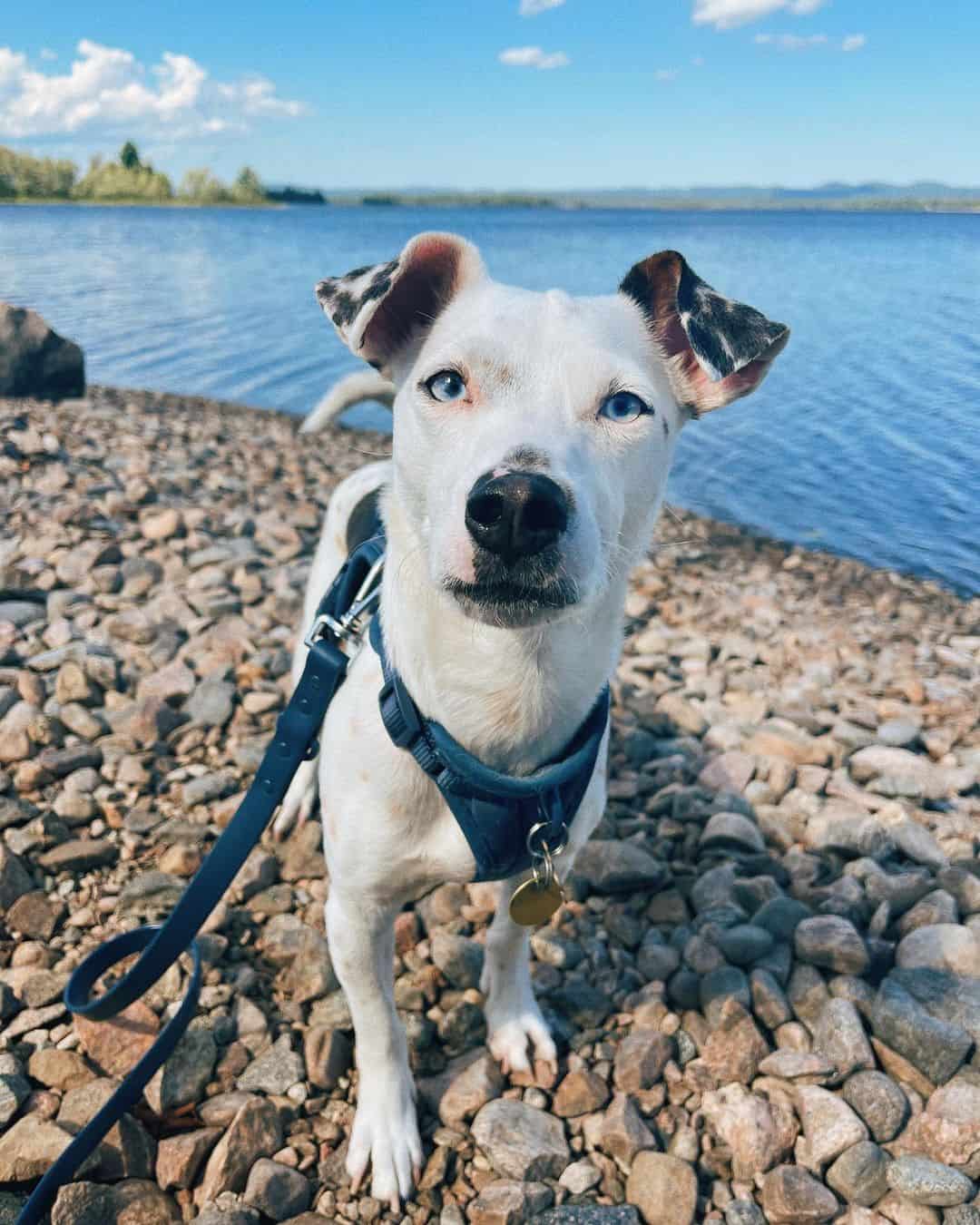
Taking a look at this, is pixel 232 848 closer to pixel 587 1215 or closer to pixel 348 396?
pixel 587 1215

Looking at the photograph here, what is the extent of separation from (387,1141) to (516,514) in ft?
6.45

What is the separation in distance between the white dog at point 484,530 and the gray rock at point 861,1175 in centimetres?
118

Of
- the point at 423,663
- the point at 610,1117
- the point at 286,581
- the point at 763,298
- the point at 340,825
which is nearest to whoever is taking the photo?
the point at 423,663

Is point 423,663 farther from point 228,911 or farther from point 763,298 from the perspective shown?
point 763,298

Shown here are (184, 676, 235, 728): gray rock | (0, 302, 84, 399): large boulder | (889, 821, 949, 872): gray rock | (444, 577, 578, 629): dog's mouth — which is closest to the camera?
(444, 577, 578, 629): dog's mouth

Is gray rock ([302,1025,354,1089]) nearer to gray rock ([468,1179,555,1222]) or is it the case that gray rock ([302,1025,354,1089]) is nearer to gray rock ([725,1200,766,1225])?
gray rock ([468,1179,555,1222])

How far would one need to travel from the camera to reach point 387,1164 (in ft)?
8.35

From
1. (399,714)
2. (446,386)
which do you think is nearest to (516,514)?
(446,386)

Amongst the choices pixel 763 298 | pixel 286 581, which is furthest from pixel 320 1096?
pixel 763 298

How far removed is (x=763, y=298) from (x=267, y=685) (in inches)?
462

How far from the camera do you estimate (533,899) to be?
250cm

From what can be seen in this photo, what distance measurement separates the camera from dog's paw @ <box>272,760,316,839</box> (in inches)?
153

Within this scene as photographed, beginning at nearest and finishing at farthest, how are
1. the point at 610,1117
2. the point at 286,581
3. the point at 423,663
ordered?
the point at 423,663
the point at 610,1117
the point at 286,581

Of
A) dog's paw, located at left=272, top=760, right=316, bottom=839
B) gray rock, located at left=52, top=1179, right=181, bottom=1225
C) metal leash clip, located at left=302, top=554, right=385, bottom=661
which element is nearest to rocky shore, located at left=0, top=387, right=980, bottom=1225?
gray rock, located at left=52, top=1179, right=181, bottom=1225
